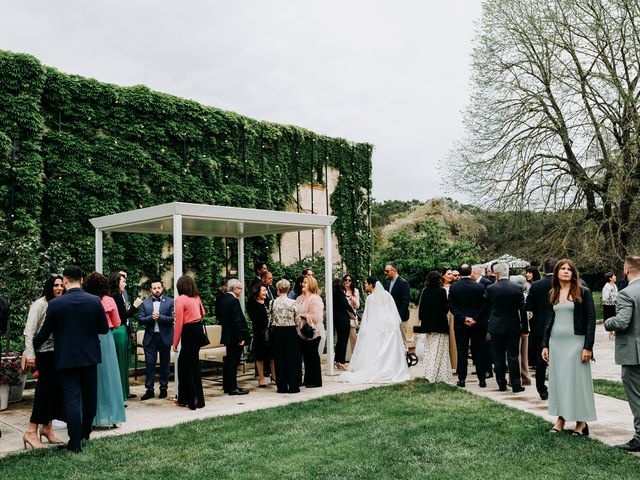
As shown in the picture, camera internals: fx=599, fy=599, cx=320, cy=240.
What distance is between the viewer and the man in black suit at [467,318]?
966 centimetres

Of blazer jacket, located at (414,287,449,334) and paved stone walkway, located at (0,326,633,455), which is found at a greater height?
blazer jacket, located at (414,287,449,334)

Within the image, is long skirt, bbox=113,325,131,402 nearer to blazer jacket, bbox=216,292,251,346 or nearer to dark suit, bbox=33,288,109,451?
blazer jacket, bbox=216,292,251,346

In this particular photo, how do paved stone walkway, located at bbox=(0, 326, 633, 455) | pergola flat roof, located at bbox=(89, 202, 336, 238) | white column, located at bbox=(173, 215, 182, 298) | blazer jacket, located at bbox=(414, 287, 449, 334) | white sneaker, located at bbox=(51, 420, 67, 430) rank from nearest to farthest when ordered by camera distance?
paved stone walkway, located at bbox=(0, 326, 633, 455)
white sneaker, located at bbox=(51, 420, 67, 430)
white column, located at bbox=(173, 215, 182, 298)
pergola flat roof, located at bbox=(89, 202, 336, 238)
blazer jacket, located at bbox=(414, 287, 449, 334)

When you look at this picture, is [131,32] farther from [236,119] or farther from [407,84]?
[407,84]

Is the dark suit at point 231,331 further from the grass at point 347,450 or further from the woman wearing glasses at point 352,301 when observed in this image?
the woman wearing glasses at point 352,301

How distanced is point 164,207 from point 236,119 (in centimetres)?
844

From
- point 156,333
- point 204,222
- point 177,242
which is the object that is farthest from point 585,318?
point 204,222

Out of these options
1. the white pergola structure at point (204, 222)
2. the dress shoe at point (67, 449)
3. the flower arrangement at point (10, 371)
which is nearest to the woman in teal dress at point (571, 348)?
the dress shoe at point (67, 449)

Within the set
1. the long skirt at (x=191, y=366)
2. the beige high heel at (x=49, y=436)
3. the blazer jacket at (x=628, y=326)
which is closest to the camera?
the blazer jacket at (x=628, y=326)

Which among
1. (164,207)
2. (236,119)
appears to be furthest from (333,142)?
(164,207)

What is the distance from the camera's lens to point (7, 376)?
28.4ft

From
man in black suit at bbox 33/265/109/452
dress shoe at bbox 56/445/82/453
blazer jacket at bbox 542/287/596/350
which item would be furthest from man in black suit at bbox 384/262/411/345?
dress shoe at bbox 56/445/82/453

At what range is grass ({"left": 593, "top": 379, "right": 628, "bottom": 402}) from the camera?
8.71 meters

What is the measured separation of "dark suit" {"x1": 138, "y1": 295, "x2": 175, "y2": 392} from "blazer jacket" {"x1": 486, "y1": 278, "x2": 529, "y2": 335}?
497cm
